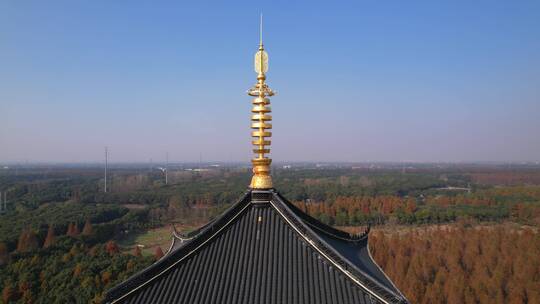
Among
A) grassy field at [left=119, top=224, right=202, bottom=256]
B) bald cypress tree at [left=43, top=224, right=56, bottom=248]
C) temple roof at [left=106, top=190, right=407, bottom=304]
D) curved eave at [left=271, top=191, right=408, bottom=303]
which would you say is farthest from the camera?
grassy field at [left=119, top=224, right=202, bottom=256]

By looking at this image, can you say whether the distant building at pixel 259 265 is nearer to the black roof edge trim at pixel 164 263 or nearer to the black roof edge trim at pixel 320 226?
the black roof edge trim at pixel 164 263

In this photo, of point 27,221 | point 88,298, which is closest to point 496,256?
point 88,298

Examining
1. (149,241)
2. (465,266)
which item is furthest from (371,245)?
(149,241)

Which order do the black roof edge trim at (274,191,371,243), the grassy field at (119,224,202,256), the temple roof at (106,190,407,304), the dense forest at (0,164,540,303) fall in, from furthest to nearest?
the grassy field at (119,224,202,256) → the dense forest at (0,164,540,303) → the black roof edge trim at (274,191,371,243) → the temple roof at (106,190,407,304)

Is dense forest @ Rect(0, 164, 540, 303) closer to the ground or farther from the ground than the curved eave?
closer to the ground

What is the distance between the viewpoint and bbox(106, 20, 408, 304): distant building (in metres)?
4.83

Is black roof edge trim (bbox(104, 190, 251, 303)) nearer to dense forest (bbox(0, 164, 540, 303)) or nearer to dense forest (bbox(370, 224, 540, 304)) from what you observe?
dense forest (bbox(0, 164, 540, 303))

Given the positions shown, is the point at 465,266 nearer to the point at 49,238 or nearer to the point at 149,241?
the point at 149,241

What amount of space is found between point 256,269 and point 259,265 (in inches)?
3.0

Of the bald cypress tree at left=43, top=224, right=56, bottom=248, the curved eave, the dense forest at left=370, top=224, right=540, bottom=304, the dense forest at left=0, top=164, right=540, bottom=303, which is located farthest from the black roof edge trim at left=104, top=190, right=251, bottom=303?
the bald cypress tree at left=43, top=224, right=56, bottom=248

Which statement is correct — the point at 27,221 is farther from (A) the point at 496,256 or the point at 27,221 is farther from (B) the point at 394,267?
(A) the point at 496,256

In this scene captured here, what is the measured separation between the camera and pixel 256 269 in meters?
5.19

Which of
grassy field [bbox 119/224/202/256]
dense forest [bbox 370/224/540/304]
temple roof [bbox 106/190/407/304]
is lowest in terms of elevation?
grassy field [bbox 119/224/202/256]

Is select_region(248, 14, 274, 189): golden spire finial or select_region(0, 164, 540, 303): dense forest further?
select_region(0, 164, 540, 303): dense forest
